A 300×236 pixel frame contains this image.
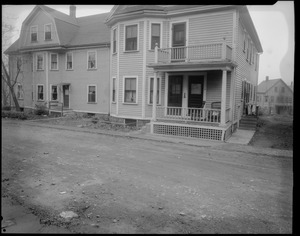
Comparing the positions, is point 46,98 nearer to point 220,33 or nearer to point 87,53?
point 87,53

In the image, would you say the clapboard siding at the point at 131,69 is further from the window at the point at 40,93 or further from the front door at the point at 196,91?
the window at the point at 40,93

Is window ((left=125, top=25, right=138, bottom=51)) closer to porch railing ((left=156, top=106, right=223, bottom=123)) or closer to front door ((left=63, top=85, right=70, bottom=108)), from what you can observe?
porch railing ((left=156, top=106, right=223, bottom=123))

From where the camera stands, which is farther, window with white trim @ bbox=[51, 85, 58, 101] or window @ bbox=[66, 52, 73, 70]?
window with white trim @ bbox=[51, 85, 58, 101]

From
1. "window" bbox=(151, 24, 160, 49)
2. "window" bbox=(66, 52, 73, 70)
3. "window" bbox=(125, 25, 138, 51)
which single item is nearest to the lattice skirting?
"window" bbox=(151, 24, 160, 49)

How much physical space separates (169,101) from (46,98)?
12792 millimetres

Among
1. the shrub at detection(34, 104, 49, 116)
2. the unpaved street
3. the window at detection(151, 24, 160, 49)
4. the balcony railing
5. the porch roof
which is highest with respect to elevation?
the window at detection(151, 24, 160, 49)

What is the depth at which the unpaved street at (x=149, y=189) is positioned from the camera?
11.4ft

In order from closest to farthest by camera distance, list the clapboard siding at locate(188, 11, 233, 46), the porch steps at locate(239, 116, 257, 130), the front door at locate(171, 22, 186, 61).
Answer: the clapboard siding at locate(188, 11, 233, 46) → the front door at locate(171, 22, 186, 61) → the porch steps at locate(239, 116, 257, 130)

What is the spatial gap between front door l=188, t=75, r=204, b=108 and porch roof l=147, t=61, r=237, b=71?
1.71 metres

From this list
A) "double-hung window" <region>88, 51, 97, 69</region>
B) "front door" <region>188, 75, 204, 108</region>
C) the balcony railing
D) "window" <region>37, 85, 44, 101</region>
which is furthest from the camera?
"window" <region>37, 85, 44, 101</region>

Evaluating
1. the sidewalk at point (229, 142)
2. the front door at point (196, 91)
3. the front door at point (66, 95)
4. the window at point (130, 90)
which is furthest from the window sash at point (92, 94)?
the front door at point (196, 91)

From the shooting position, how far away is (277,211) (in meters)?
4.02

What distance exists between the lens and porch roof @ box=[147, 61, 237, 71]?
11.3 m

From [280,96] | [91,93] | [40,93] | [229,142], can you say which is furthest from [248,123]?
[40,93]
